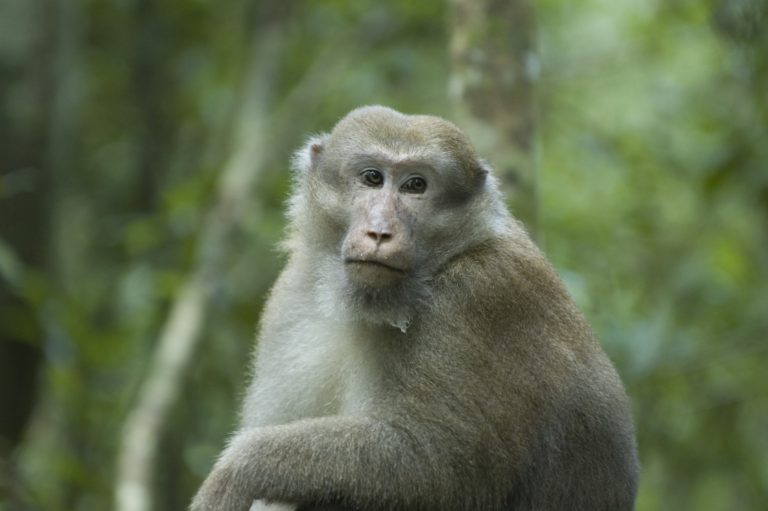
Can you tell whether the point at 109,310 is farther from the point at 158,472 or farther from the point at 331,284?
the point at 331,284

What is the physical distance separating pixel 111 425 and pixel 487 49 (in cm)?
496

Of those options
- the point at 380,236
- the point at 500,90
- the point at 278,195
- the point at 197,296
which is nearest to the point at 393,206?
the point at 380,236

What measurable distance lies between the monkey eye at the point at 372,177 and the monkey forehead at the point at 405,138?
0.09m

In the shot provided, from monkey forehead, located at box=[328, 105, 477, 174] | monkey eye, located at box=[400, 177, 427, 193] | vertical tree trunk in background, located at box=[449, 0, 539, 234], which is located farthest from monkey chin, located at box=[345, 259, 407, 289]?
vertical tree trunk in background, located at box=[449, 0, 539, 234]

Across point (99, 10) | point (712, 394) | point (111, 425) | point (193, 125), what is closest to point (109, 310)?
point (111, 425)

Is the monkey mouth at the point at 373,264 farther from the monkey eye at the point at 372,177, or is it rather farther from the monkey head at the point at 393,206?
the monkey eye at the point at 372,177

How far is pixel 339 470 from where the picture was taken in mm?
5059

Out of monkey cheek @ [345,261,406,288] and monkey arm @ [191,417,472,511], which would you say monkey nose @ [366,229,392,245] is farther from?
monkey arm @ [191,417,472,511]

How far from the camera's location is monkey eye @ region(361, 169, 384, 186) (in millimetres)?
5520

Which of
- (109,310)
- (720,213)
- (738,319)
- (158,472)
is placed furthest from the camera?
(109,310)

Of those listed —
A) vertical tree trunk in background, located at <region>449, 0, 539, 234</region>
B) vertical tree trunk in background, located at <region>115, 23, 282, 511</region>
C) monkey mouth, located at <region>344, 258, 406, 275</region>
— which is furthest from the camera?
vertical tree trunk in background, located at <region>115, 23, 282, 511</region>

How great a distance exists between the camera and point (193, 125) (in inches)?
492

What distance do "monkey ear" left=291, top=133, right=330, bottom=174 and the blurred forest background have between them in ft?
2.92

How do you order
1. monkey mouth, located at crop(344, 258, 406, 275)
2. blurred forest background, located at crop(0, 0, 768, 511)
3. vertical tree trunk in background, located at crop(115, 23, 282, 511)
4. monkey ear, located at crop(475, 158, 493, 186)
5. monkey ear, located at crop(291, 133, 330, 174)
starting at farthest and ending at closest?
blurred forest background, located at crop(0, 0, 768, 511)
vertical tree trunk in background, located at crop(115, 23, 282, 511)
monkey ear, located at crop(291, 133, 330, 174)
monkey ear, located at crop(475, 158, 493, 186)
monkey mouth, located at crop(344, 258, 406, 275)
